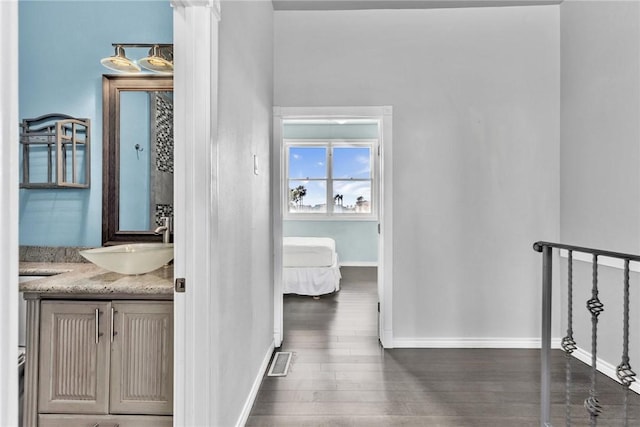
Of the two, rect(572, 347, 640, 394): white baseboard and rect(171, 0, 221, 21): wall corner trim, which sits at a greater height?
rect(171, 0, 221, 21): wall corner trim

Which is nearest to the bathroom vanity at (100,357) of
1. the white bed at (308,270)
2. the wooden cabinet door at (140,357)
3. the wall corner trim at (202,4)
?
the wooden cabinet door at (140,357)

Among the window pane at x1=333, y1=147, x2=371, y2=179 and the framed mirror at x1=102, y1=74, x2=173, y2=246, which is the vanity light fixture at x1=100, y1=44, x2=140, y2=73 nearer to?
the framed mirror at x1=102, y1=74, x2=173, y2=246

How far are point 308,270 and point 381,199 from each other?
1.95 metres

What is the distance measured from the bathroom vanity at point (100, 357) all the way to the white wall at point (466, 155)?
7.11 feet

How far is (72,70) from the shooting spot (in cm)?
254

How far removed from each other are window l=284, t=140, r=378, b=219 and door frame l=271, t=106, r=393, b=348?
3709 mm

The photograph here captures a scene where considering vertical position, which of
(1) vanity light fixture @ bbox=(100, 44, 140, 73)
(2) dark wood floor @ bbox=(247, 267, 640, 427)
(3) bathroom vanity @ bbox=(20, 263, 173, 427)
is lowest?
(2) dark wood floor @ bbox=(247, 267, 640, 427)

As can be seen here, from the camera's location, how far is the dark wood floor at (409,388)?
220 centimetres

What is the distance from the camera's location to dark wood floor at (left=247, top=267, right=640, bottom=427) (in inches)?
86.6

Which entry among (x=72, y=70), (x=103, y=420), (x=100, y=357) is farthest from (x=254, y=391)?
(x=72, y=70)

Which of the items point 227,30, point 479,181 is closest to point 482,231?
point 479,181

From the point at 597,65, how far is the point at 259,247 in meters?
2.85

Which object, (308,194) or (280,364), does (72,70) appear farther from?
(308,194)
